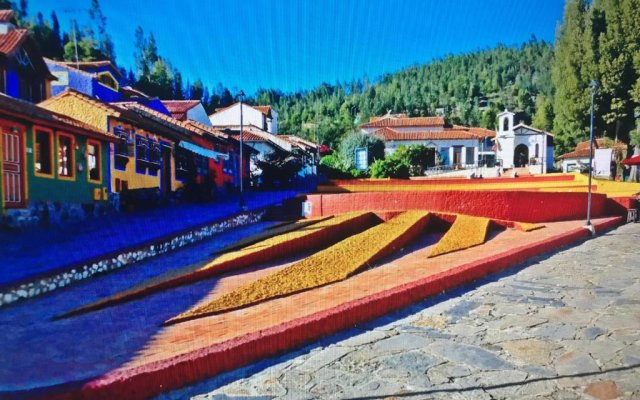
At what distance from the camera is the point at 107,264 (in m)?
8.83

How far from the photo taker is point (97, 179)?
14.4m

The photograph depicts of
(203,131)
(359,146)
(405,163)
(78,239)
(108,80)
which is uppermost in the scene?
(108,80)

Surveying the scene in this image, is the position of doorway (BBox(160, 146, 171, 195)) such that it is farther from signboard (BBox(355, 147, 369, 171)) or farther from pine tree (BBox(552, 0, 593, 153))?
pine tree (BBox(552, 0, 593, 153))

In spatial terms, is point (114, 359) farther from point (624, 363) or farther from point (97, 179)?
point (97, 179)

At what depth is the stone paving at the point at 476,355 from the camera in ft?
11.7

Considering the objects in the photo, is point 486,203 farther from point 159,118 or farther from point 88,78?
point 88,78

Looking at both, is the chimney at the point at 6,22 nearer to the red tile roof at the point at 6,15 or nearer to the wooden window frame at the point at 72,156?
the red tile roof at the point at 6,15

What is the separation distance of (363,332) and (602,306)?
2783mm

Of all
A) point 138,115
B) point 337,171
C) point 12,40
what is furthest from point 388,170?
point 12,40

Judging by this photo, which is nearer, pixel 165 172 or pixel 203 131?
pixel 165 172

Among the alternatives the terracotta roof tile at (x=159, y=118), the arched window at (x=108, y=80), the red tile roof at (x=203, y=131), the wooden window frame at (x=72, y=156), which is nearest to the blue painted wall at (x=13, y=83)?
the terracotta roof tile at (x=159, y=118)

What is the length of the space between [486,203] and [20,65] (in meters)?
15.3

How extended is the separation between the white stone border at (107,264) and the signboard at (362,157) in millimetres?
24025

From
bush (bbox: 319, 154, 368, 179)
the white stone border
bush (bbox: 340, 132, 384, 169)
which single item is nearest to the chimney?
the white stone border
